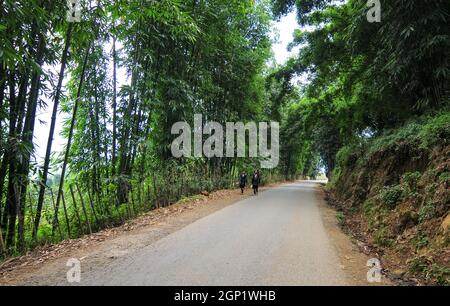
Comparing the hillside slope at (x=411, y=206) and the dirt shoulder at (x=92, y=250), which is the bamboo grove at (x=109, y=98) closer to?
the dirt shoulder at (x=92, y=250)

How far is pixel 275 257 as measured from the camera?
539 cm

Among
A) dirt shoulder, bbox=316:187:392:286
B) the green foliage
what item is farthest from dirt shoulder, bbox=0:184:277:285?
the green foliage

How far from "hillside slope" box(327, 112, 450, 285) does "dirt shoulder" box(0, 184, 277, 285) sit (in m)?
3.99

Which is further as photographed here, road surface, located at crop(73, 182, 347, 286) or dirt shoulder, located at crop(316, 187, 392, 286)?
dirt shoulder, located at crop(316, 187, 392, 286)

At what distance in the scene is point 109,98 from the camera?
32.5 feet

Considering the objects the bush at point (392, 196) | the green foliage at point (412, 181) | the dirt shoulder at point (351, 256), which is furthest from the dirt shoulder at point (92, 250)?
the green foliage at point (412, 181)

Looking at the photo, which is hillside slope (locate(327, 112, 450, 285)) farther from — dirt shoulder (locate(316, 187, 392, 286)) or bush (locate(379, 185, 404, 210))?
dirt shoulder (locate(316, 187, 392, 286))

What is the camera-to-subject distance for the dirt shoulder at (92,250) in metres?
4.66

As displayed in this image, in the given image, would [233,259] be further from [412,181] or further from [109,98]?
[109,98]

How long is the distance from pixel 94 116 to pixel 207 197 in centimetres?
572

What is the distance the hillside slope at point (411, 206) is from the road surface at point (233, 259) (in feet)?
3.15

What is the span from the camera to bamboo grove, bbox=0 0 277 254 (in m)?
5.94

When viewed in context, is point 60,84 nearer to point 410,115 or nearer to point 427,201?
point 427,201
